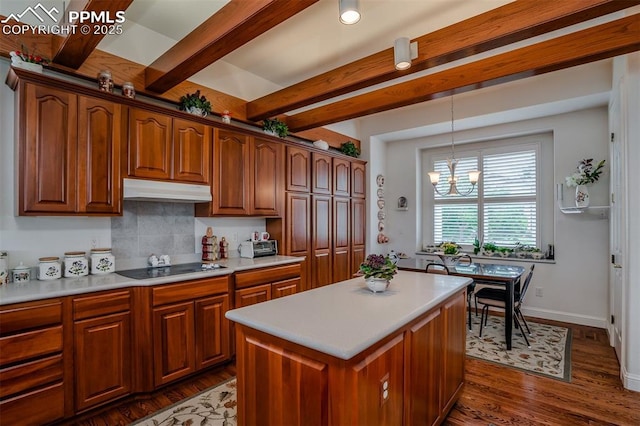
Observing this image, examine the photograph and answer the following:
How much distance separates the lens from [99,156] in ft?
8.32

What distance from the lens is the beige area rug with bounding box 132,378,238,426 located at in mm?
2209

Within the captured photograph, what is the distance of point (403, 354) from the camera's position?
1594 mm

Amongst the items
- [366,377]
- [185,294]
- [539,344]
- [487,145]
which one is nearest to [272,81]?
[185,294]

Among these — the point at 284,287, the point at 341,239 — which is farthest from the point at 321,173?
the point at 284,287

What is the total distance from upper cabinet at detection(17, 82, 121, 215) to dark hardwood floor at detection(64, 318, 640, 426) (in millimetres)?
1535

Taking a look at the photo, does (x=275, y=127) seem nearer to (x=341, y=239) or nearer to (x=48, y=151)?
(x=341, y=239)

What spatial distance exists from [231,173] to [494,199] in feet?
13.2

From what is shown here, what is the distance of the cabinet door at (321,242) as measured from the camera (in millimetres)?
4434

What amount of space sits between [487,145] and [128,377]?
542cm

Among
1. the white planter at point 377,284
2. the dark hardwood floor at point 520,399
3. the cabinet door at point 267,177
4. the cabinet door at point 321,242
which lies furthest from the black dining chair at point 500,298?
the cabinet door at point 267,177

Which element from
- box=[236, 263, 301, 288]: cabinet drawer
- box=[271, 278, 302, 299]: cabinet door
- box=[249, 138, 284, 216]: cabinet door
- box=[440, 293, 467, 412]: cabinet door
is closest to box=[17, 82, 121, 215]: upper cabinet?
box=[236, 263, 301, 288]: cabinet drawer

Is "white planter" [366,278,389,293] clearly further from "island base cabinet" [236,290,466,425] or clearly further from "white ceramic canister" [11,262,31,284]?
"white ceramic canister" [11,262,31,284]

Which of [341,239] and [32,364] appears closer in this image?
[32,364]

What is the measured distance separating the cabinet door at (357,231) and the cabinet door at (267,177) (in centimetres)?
157
